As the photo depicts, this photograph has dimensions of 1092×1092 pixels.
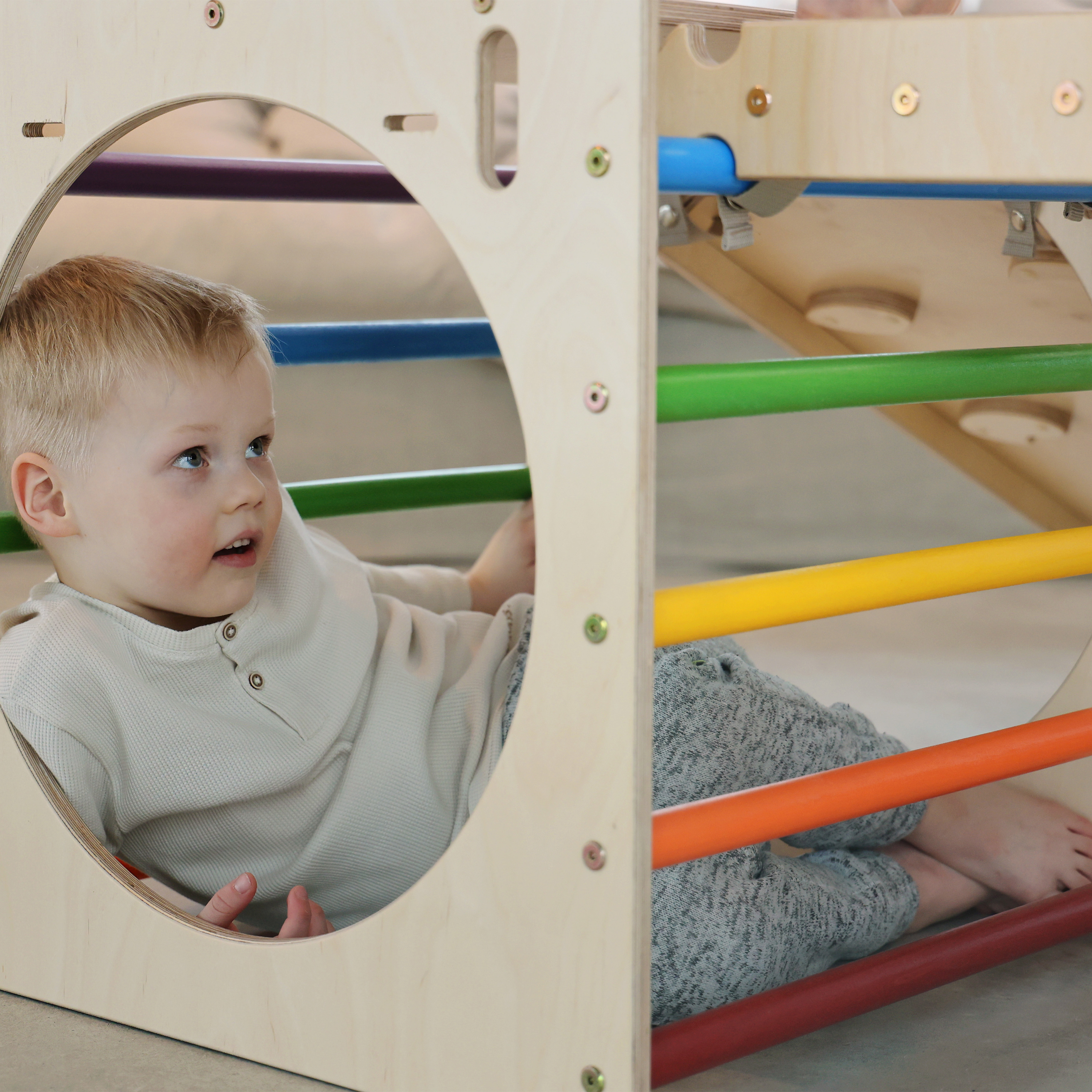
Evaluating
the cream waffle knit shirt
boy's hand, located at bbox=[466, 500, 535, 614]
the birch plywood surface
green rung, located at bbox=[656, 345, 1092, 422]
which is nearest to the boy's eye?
the cream waffle knit shirt

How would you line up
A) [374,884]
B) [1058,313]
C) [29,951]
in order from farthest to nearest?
[1058,313]
[374,884]
[29,951]

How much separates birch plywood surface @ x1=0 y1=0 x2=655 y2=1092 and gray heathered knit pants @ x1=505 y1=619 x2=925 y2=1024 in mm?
201

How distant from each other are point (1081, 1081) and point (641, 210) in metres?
0.57

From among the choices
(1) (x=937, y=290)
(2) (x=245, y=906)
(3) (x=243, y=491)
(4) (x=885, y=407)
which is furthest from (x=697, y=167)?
(4) (x=885, y=407)

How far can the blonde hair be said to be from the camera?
1.06 m

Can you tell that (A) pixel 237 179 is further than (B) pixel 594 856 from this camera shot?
Yes

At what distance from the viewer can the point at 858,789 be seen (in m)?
0.83

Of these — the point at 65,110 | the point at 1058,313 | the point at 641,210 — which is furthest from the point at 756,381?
the point at 1058,313

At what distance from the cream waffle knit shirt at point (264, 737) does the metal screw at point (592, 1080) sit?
0.35 metres

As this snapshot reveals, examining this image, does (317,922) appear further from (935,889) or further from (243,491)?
(935,889)

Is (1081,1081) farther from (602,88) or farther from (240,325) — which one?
(240,325)

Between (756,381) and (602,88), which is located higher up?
(602,88)

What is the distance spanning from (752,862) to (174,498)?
47cm

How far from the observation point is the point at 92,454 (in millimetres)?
1062
